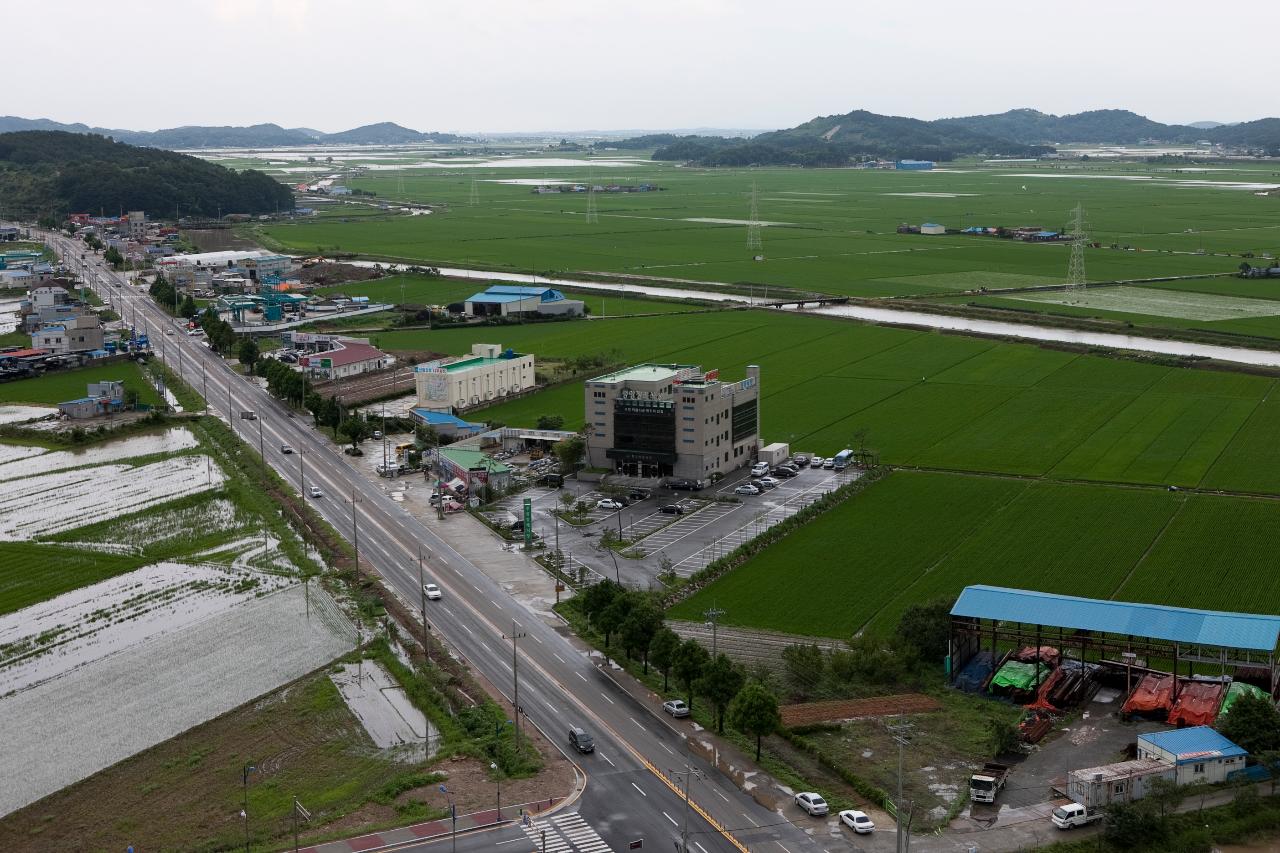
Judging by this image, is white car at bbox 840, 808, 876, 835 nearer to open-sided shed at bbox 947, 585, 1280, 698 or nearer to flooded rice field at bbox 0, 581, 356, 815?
open-sided shed at bbox 947, 585, 1280, 698

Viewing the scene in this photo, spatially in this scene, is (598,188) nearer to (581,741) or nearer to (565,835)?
(581,741)

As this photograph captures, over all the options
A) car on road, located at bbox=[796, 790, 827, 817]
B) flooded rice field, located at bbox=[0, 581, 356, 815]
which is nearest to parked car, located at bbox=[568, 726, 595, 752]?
car on road, located at bbox=[796, 790, 827, 817]

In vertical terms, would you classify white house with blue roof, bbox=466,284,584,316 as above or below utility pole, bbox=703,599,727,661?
above

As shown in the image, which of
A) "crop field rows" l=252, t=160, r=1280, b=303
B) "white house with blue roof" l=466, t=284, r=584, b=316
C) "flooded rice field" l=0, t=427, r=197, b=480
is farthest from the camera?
"crop field rows" l=252, t=160, r=1280, b=303

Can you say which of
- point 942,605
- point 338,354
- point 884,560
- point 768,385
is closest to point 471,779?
point 942,605

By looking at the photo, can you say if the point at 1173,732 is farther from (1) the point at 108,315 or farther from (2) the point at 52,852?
(1) the point at 108,315

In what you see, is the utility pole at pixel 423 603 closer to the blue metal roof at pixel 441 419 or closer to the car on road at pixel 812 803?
the car on road at pixel 812 803

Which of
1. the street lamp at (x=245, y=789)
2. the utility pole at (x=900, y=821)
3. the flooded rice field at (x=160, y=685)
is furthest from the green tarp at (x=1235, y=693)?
the flooded rice field at (x=160, y=685)
